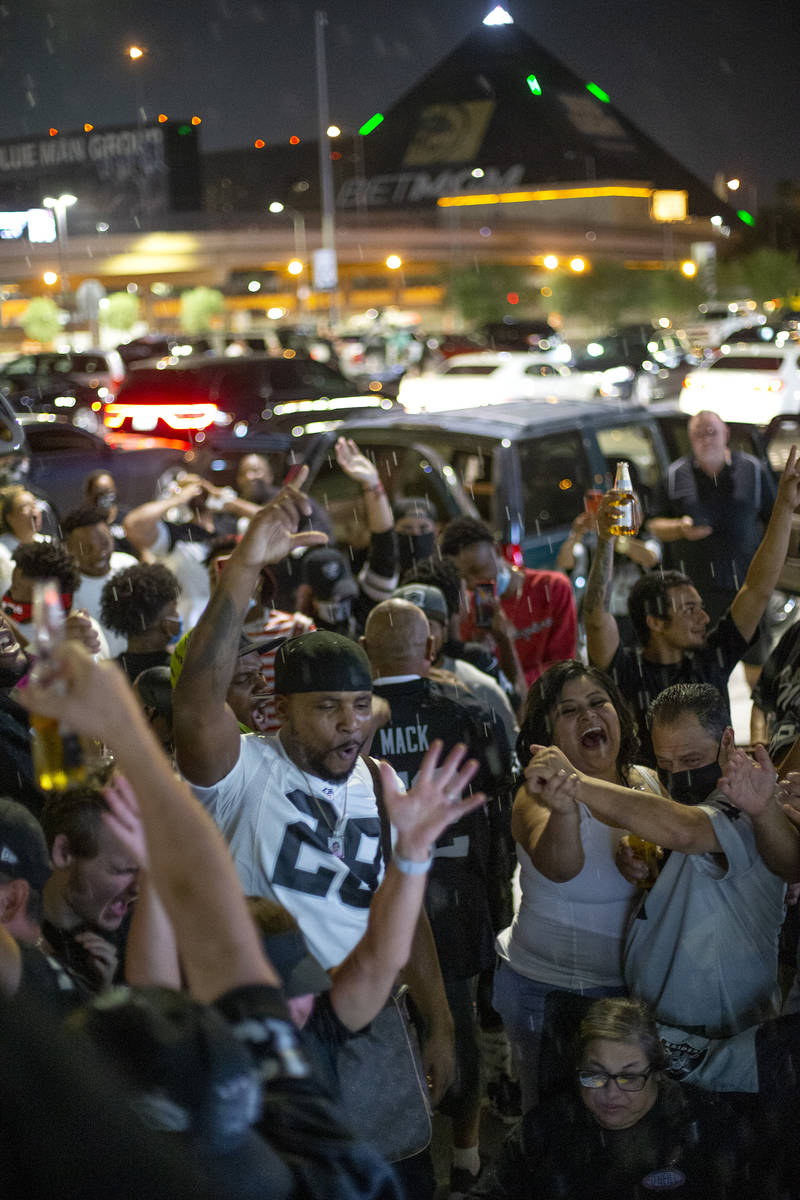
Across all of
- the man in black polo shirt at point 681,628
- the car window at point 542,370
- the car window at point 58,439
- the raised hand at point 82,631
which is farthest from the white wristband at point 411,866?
the car window at point 542,370

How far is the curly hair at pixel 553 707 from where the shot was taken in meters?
4.03

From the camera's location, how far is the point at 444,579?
5457mm

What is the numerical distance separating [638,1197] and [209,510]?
496cm

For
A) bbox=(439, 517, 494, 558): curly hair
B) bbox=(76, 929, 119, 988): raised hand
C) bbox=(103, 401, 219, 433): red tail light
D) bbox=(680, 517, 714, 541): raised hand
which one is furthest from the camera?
bbox=(103, 401, 219, 433): red tail light

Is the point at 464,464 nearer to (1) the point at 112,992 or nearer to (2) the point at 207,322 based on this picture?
(1) the point at 112,992

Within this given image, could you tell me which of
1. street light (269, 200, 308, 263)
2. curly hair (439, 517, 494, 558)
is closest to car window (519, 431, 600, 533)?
curly hair (439, 517, 494, 558)

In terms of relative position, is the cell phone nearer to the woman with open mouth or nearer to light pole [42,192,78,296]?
the woman with open mouth

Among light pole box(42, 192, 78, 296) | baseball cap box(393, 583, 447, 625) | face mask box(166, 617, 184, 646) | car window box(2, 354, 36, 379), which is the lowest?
face mask box(166, 617, 184, 646)

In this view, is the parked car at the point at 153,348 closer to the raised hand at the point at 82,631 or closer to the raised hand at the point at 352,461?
the raised hand at the point at 352,461

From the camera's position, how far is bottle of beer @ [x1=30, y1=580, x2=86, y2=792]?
5.74ft

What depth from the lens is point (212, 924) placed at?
→ 1.89 m

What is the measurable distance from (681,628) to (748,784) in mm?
1703

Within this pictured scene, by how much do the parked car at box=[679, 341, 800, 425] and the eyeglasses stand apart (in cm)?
1870

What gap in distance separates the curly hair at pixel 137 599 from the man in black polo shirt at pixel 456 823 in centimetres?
109
